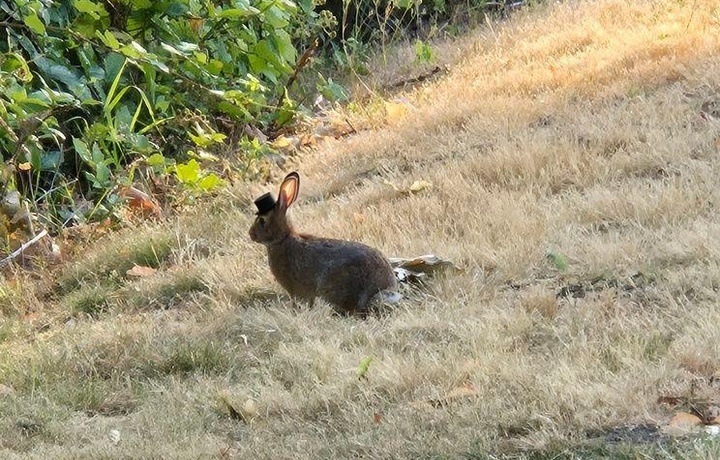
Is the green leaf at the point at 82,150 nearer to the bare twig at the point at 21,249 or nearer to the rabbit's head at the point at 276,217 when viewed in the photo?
the bare twig at the point at 21,249

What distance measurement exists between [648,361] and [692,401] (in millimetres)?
360

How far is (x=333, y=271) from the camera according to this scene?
18.7 ft

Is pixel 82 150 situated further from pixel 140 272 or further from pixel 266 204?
pixel 266 204

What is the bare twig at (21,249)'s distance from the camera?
24.1 ft

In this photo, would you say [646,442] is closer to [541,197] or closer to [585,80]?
[541,197]

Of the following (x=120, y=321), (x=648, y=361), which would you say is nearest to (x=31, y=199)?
(x=120, y=321)

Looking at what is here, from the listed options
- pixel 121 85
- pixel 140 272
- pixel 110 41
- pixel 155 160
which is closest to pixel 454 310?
pixel 140 272

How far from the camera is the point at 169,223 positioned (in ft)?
25.4

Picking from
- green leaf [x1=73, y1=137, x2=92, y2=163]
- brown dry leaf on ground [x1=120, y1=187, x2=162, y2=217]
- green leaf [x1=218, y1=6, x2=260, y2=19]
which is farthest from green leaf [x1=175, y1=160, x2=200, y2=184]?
green leaf [x1=218, y1=6, x2=260, y2=19]

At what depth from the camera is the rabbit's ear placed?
233 inches

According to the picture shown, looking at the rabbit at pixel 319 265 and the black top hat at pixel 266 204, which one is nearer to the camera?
the rabbit at pixel 319 265

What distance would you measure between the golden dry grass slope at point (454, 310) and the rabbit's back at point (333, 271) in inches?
5.0

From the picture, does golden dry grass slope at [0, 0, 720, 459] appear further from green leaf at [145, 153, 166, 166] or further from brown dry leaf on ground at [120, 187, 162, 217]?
green leaf at [145, 153, 166, 166]

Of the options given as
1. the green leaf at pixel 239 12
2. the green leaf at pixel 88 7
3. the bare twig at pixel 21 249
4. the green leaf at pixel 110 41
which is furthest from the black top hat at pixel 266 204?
the green leaf at pixel 239 12
